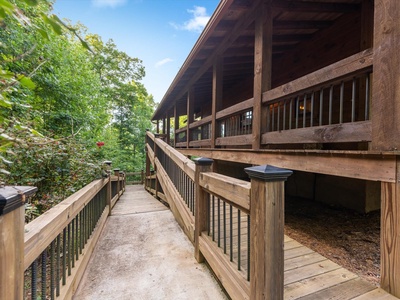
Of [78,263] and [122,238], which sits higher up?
[78,263]

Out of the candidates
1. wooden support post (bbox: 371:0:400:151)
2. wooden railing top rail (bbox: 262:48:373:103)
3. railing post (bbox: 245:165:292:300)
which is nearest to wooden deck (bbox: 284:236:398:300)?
railing post (bbox: 245:165:292:300)

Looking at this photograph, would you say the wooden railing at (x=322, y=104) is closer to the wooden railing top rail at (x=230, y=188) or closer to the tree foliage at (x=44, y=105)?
the wooden railing top rail at (x=230, y=188)

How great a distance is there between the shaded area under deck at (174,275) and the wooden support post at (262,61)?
1776 millimetres

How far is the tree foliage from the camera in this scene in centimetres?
86

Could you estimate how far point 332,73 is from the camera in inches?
83.8

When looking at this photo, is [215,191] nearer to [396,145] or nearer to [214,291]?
[214,291]

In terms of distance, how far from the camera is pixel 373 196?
3.44 meters

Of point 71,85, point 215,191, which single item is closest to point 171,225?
point 215,191

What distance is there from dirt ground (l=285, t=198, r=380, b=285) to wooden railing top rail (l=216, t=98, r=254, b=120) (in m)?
2.10

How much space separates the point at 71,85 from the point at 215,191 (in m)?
5.23

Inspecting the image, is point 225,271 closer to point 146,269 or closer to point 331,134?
point 146,269

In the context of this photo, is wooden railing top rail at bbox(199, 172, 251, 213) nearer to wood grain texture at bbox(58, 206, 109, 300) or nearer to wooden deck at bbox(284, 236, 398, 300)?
wooden deck at bbox(284, 236, 398, 300)

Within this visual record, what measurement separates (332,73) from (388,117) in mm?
806

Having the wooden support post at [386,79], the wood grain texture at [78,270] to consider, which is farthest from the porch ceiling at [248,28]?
the wood grain texture at [78,270]
